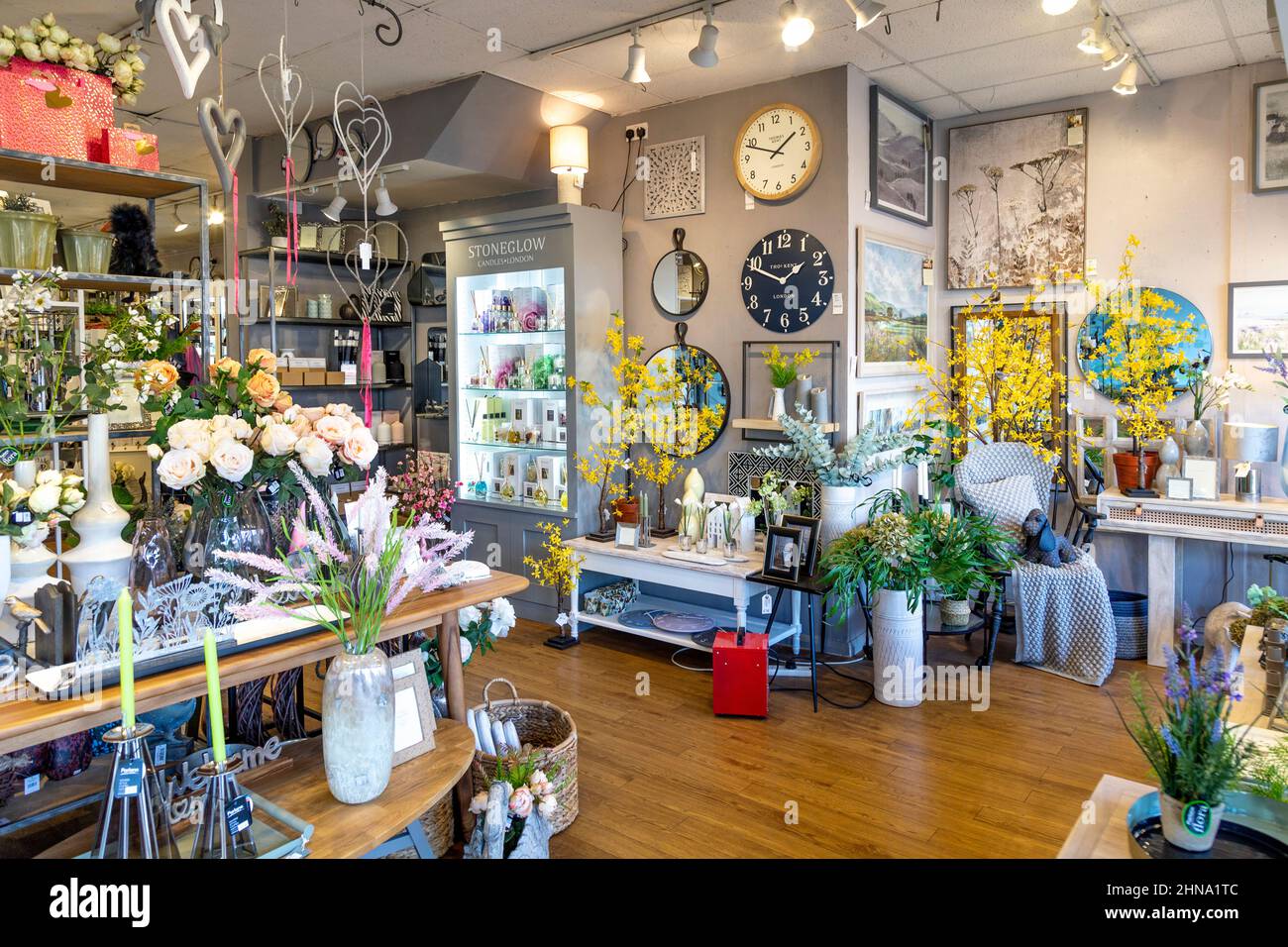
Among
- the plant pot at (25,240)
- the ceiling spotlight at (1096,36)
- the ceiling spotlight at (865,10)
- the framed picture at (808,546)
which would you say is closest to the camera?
the plant pot at (25,240)

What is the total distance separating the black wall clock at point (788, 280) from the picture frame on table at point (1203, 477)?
206 cm

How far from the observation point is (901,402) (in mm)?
5699

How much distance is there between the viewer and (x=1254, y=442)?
4875mm

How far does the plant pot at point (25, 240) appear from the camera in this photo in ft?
9.25

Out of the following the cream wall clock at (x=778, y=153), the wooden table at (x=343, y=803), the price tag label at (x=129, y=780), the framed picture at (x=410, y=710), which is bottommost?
the wooden table at (x=343, y=803)

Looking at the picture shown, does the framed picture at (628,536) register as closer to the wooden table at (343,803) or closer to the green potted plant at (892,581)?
the green potted plant at (892,581)

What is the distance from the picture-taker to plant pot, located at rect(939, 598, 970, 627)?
16.4 feet

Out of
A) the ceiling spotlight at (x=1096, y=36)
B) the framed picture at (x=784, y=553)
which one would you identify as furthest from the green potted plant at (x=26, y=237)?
the ceiling spotlight at (x=1096, y=36)

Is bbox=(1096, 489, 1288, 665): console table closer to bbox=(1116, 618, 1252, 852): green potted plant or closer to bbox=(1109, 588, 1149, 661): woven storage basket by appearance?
bbox=(1109, 588, 1149, 661): woven storage basket

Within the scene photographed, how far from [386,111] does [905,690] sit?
14.7ft

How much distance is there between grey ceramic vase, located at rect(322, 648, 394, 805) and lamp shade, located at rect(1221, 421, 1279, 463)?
4856 millimetres

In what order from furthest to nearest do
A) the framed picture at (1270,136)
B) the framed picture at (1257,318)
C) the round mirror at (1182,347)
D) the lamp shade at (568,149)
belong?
the lamp shade at (568,149), the round mirror at (1182,347), the framed picture at (1257,318), the framed picture at (1270,136)

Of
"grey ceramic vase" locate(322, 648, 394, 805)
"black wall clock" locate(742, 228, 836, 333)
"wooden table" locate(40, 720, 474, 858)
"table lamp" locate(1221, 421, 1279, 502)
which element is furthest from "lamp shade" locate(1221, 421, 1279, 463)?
"grey ceramic vase" locate(322, 648, 394, 805)

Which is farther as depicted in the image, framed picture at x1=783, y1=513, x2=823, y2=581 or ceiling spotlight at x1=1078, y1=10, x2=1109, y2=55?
framed picture at x1=783, y1=513, x2=823, y2=581
